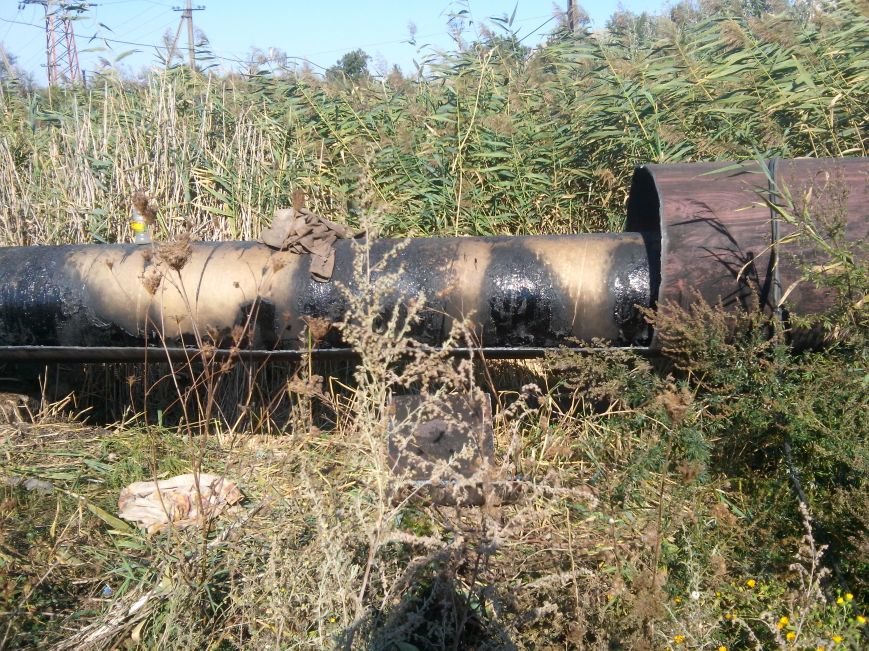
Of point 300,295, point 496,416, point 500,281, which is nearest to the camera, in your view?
point 496,416

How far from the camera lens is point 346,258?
13.4 ft

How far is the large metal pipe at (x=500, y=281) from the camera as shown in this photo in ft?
12.0

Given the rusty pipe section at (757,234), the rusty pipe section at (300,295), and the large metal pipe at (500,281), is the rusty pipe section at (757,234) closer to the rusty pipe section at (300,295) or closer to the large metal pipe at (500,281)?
the large metal pipe at (500,281)

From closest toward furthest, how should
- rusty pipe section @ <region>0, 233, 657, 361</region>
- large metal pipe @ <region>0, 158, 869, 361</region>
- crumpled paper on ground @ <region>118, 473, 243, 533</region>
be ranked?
crumpled paper on ground @ <region>118, 473, 243, 533</region>, large metal pipe @ <region>0, 158, 869, 361</region>, rusty pipe section @ <region>0, 233, 657, 361</region>

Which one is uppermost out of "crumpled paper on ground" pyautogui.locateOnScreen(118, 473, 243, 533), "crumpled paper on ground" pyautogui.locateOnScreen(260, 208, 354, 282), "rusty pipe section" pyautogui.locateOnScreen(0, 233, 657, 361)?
"crumpled paper on ground" pyautogui.locateOnScreen(260, 208, 354, 282)

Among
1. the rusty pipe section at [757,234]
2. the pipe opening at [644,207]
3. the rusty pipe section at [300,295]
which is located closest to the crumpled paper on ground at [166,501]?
the rusty pipe section at [300,295]

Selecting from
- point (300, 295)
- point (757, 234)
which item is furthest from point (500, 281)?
point (757, 234)

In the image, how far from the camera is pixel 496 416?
2877mm

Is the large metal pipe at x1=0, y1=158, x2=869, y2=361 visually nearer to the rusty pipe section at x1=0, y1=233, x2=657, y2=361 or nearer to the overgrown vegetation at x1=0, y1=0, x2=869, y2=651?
the rusty pipe section at x1=0, y1=233, x2=657, y2=361

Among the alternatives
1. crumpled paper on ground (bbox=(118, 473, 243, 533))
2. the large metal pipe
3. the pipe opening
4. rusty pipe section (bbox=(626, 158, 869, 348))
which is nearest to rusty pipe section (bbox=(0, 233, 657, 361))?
the large metal pipe

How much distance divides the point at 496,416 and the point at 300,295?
1.50 m

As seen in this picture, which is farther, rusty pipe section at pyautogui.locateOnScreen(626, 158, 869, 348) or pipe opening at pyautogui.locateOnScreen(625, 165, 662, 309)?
pipe opening at pyautogui.locateOnScreen(625, 165, 662, 309)

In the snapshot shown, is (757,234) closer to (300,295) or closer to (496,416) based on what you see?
(496,416)

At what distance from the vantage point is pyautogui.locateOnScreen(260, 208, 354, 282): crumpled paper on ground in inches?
162
